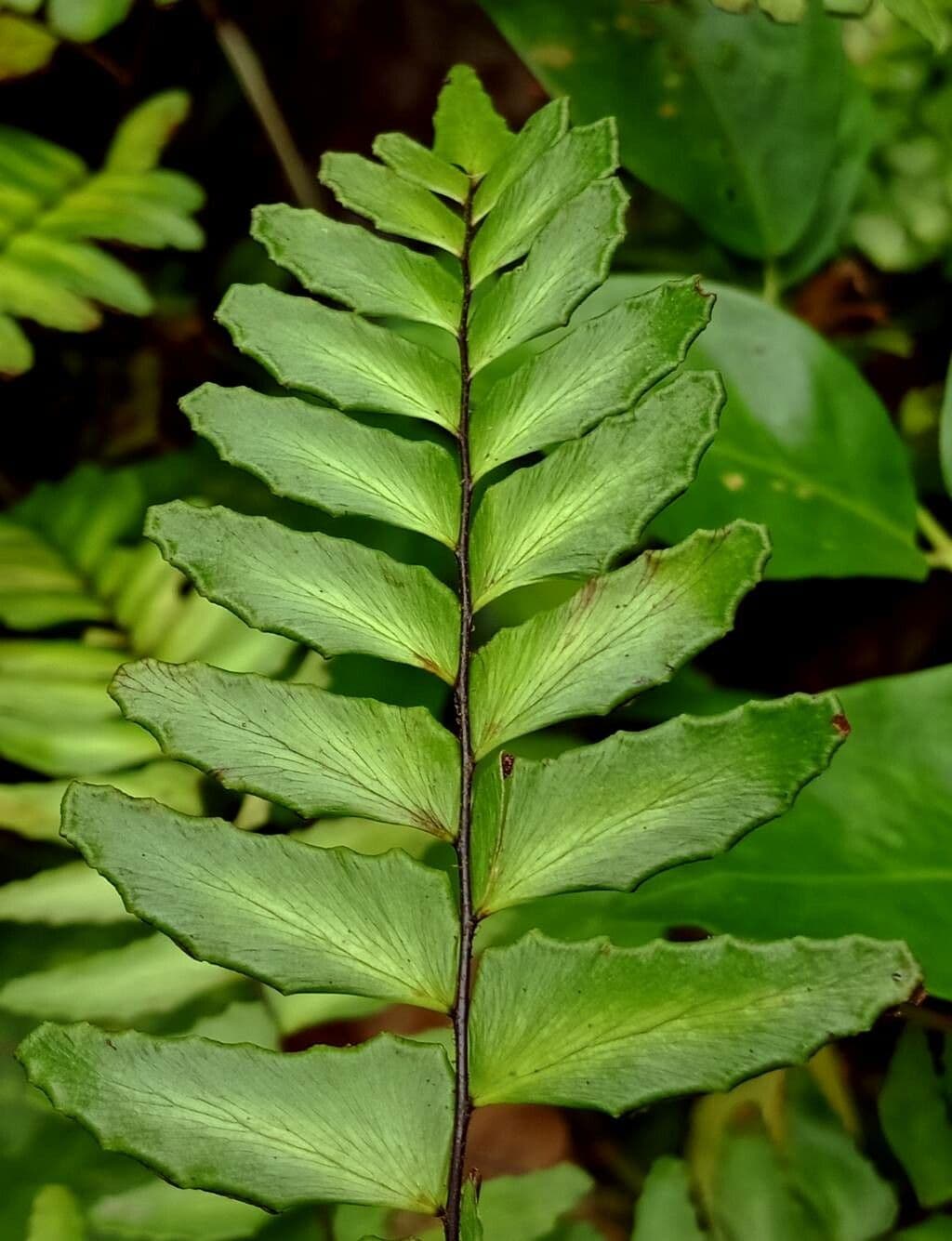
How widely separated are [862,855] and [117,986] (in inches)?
17.9

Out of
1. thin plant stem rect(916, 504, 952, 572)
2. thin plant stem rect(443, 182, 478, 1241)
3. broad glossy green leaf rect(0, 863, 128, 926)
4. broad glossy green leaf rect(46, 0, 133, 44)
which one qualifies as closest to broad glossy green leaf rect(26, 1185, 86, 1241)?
broad glossy green leaf rect(0, 863, 128, 926)

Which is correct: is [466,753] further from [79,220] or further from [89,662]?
[79,220]

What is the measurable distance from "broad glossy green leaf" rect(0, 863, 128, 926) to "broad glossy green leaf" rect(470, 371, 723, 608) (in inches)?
13.7

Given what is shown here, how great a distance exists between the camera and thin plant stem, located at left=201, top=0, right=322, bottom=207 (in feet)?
3.27

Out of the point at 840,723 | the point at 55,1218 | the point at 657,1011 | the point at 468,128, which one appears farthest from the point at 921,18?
the point at 55,1218

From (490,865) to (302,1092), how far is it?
0.12 meters

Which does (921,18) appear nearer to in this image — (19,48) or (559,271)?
(559,271)

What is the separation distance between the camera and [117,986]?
649 millimetres

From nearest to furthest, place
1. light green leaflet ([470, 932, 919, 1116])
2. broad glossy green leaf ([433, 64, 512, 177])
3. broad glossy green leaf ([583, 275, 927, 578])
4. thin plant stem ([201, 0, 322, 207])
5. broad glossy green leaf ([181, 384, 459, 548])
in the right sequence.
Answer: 1. light green leaflet ([470, 932, 919, 1116])
2. broad glossy green leaf ([181, 384, 459, 548])
3. broad glossy green leaf ([433, 64, 512, 177])
4. broad glossy green leaf ([583, 275, 927, 578])
5. thin plant stem ([201, 0, 322, 207])

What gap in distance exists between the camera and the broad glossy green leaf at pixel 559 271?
504 mm

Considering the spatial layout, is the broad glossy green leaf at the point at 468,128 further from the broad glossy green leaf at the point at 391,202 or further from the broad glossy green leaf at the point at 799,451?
the broad glossy green leaf at the point at 799,451

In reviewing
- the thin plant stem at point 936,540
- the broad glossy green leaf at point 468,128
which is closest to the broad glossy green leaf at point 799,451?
the thin plant stem at point 936,540

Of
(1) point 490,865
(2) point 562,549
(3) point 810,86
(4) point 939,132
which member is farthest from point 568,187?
(4) point 939,132

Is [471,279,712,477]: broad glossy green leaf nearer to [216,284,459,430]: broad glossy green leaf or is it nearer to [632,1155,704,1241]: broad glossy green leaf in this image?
[216,284,459,430]: broad glossy green leaf
